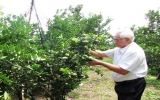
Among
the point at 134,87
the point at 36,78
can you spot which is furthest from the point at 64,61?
the point at 134,87

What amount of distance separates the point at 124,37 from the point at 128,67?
16.6 inches

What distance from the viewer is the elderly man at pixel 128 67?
2.86m

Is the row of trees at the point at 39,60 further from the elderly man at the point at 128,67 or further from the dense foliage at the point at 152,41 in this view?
the dense foliage at the point at 152,41

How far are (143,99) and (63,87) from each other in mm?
3938

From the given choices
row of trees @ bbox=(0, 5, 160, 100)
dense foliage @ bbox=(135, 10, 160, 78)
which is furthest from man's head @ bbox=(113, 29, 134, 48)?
dense foliage @ bbox=(135, 10, 160, 78)

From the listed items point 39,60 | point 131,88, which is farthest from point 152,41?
point 39,60

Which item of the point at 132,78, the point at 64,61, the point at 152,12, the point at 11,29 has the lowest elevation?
the point at 132,78

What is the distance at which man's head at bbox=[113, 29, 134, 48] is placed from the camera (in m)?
2.92

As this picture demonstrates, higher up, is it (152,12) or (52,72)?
(152,12)

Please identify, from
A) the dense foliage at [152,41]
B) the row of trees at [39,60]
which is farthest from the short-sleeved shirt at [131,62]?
the dense foliage at [152,41]

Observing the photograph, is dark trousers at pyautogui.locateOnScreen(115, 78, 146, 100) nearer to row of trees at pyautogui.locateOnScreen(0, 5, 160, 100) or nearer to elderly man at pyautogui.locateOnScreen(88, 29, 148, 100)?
elderly man at pyautogui.locateOnScreen(88, 29, 148, 100)

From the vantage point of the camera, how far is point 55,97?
12.1 ft

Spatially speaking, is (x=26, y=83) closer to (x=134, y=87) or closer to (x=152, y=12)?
(x=134, y=87)

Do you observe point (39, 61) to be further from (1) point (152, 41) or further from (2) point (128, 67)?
(1) point (152, 41)
